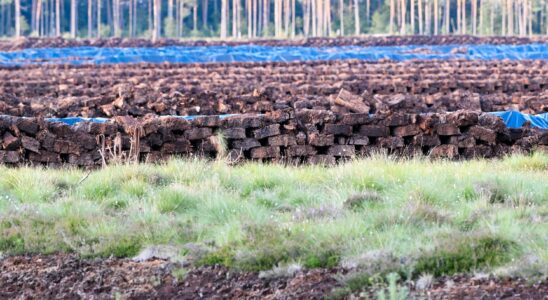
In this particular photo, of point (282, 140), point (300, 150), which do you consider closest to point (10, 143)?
point (282, 140)

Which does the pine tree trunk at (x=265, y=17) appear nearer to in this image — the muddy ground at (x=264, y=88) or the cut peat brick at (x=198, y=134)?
the muddy ground at (x=264, y=88)

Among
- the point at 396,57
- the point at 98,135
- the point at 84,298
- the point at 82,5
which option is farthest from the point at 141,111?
the point at 82,5

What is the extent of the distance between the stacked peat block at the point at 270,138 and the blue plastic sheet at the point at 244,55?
25646 millimetres

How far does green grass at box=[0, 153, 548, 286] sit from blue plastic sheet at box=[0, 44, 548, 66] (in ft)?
95.6

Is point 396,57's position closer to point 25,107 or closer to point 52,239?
point 25,107

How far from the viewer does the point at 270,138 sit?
1332 centimetres

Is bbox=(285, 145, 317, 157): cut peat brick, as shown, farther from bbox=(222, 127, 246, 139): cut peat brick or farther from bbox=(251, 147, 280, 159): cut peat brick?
bbox=(222, 127, 246, 139): cut peat brick

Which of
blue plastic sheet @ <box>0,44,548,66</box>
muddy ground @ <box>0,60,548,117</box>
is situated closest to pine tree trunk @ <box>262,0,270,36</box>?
blue plastic sheet @ <box>0,44,548,66</box>

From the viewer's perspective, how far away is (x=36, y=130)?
42.8ft

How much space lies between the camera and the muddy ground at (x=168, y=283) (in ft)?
20.2

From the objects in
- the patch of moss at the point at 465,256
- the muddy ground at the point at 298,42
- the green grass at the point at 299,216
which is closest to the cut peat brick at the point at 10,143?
the green grass at the point at 299,216

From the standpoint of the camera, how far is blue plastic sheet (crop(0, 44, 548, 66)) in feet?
135

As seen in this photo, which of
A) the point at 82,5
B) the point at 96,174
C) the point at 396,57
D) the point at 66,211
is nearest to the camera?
the point at 66,211

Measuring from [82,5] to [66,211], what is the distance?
8059 centimetres
